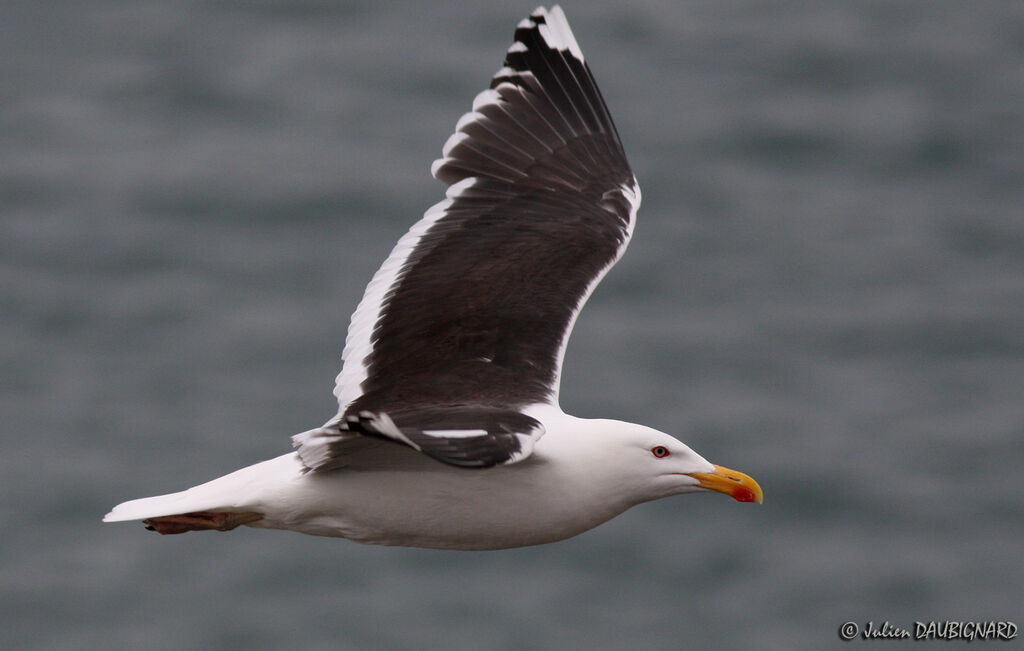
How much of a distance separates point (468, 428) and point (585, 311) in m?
13.4

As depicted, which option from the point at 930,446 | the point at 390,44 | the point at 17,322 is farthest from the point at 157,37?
the point at 930,446

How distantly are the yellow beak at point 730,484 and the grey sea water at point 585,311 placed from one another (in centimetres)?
1002

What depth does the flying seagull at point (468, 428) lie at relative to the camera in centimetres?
991

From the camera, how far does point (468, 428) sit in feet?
29.7

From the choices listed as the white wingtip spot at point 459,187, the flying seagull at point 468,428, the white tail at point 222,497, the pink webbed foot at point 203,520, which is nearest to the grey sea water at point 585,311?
the white wingtip spot at point 459,187

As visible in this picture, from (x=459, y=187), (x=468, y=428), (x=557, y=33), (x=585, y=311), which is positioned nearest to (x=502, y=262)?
(x=459, y=187)

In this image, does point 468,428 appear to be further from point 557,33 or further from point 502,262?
point 557,33

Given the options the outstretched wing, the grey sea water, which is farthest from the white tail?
the grey sea water

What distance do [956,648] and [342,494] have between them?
13.9 m

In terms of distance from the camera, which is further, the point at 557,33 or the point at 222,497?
the point at 557,33

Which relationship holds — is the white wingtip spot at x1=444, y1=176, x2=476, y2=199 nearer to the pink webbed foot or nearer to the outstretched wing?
the outstretched wing

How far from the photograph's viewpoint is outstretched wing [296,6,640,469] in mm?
10164

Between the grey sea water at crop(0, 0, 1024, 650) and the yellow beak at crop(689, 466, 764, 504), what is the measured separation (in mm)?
10024

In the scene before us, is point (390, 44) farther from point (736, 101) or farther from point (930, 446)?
point (930, 446)
